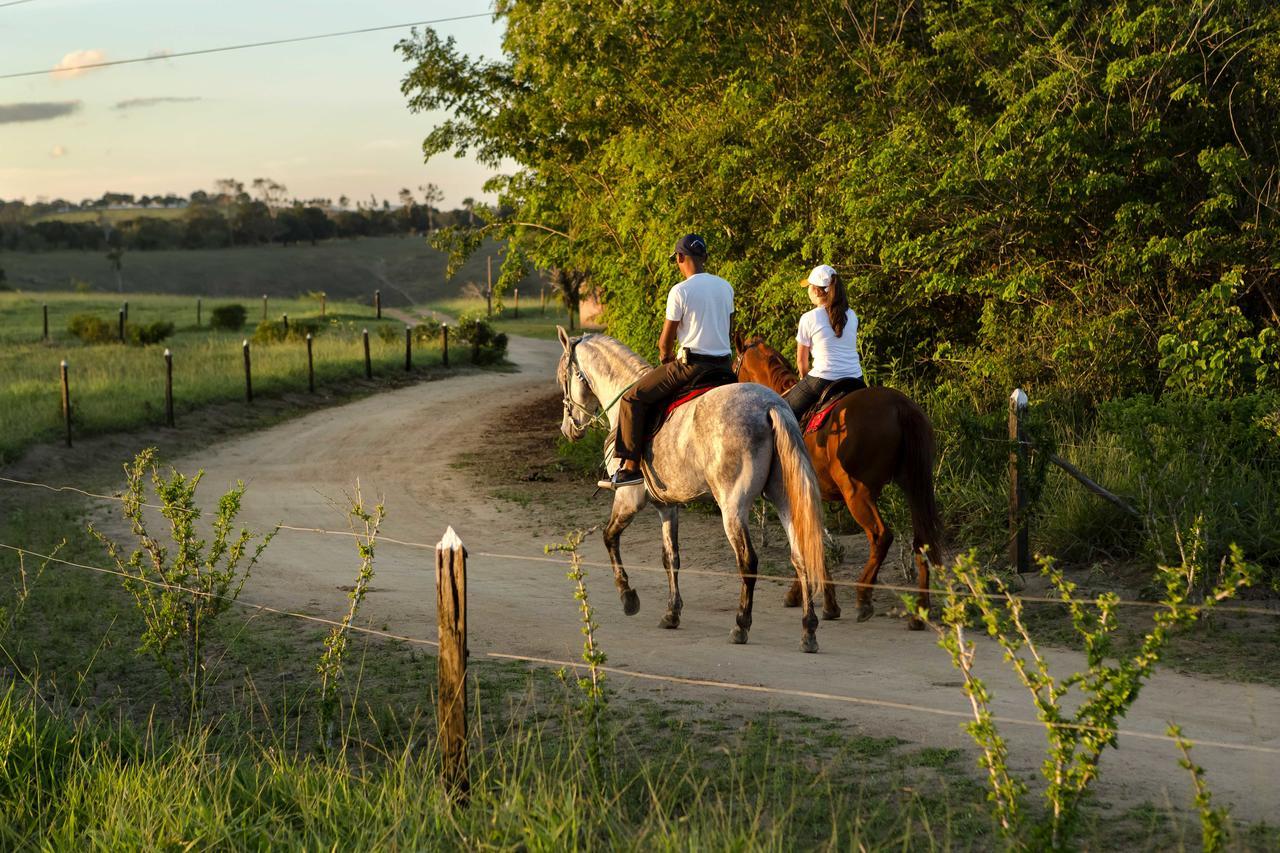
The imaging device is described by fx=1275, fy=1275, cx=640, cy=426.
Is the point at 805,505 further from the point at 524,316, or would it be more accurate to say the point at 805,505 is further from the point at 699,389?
the point at 524,316

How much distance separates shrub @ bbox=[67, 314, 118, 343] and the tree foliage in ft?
90.4

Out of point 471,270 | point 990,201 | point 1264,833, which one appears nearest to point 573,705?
point 1264,833

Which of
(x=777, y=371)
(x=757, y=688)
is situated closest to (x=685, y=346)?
(x=777, y=371)

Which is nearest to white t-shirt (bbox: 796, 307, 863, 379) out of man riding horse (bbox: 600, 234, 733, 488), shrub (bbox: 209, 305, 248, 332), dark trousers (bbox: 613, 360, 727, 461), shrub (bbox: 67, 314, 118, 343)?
man riding horse (bbox: 600, 234, 733, 488)

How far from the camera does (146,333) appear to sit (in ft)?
137

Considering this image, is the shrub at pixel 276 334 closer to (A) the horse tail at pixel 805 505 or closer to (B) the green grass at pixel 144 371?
(B) the green grass at pixel 144 371

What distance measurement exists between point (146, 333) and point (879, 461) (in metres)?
36.7

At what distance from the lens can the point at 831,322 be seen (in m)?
10.0

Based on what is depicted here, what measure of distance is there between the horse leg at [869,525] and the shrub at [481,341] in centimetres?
2748

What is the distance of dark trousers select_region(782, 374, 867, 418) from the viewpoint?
33.7 ft

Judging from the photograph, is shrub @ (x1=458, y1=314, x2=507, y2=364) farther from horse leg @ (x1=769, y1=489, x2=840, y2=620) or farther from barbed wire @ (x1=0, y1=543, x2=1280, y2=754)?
horse leg @ (x1=769, y1=489, x2=840, y2=620)

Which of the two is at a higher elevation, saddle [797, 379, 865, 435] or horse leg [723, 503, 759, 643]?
saddle [797, 379, 865, 435]

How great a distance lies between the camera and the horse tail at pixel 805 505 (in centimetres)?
870

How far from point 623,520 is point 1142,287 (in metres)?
7.82
